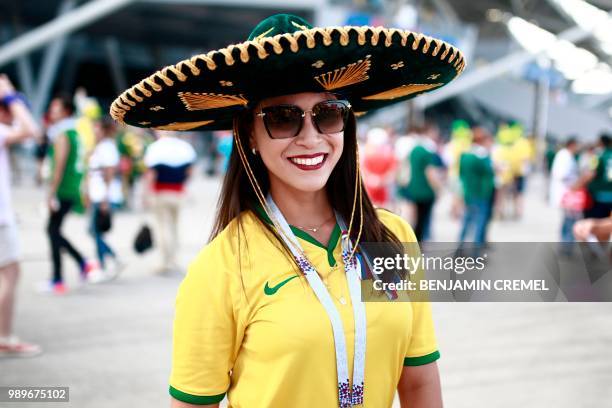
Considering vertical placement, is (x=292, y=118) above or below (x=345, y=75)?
below

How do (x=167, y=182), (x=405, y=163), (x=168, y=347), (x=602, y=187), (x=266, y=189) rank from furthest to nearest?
(x=405, y=163), (x=602, y=187), (x=167, y=182), (x=168, y=347), (x=266, y=189)

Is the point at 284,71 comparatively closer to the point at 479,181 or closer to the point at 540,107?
the point at 479,181

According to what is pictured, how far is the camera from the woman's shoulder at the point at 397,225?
1.82 m

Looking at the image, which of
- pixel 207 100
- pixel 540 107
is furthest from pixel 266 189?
pixel 540 107

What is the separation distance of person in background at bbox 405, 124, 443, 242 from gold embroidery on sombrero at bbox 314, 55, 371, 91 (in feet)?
20.1

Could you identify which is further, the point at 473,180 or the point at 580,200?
the point at 473,180

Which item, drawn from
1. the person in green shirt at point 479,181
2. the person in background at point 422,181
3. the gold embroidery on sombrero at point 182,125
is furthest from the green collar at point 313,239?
the person in green shirt at point 479,181

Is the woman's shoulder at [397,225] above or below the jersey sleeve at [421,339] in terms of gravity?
above

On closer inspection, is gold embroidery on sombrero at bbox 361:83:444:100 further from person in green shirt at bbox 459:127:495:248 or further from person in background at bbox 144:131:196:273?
person in green shirt at bbox 459:127:495:248

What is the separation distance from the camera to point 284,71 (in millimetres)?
1450

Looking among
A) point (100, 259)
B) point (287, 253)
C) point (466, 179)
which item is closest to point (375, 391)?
point (287, 253)

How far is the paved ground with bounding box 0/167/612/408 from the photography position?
12.6 feet

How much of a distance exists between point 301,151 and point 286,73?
0.23 meters

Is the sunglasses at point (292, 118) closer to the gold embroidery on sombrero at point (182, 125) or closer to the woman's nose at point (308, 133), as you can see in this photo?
the woman's nose at point (308, 133)
